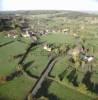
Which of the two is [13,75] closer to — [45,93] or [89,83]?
[45,93]

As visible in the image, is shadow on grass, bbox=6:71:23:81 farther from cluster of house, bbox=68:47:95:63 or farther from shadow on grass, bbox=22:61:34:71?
cluster of house, bbox=68:47:95:63

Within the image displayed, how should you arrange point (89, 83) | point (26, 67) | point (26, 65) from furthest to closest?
point (26, 65)
point (26, 67)
point (89, 83)

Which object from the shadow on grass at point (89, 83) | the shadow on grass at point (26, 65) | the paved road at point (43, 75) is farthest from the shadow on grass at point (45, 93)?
the shadow on grass at point (26, 65)

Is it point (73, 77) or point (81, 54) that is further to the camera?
point (81, 54)

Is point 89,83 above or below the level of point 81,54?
above

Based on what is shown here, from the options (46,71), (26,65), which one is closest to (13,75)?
(26,65)

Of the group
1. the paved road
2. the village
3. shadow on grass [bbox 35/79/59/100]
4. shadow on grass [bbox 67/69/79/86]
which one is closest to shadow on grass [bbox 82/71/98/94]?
the village

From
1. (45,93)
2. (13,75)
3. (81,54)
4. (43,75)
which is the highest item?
(13,75)

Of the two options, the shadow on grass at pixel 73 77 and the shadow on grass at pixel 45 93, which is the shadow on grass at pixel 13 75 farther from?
the shadow on grass at pixel 73 77
